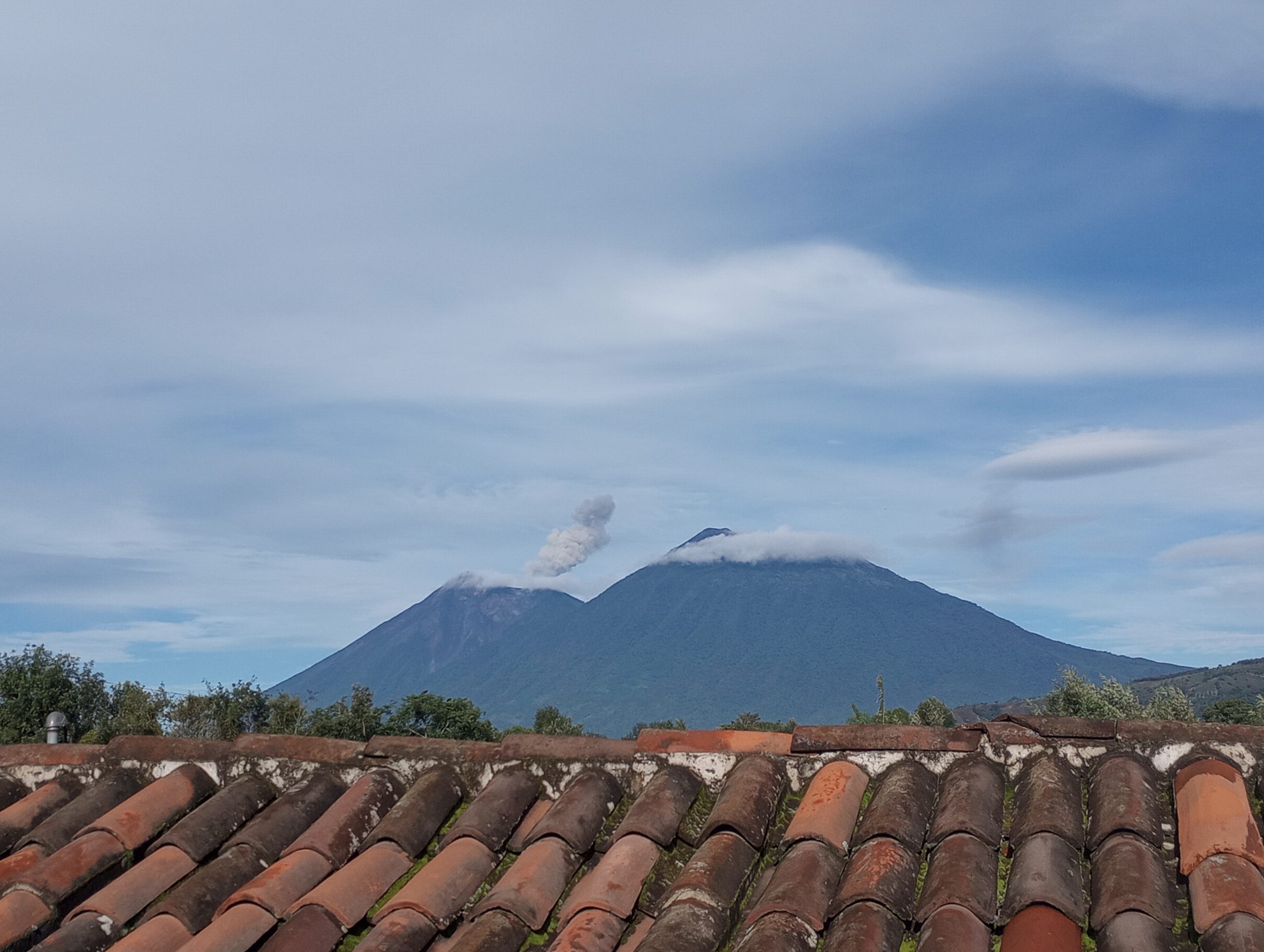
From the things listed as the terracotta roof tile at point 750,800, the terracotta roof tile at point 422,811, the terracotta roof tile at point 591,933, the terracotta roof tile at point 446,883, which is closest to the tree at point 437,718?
the terracotta roof tile at point 422,811

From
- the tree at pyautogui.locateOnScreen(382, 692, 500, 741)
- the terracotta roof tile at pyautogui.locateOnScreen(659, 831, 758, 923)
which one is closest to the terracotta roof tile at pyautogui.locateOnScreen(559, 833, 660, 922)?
the terracotta roof tile at pyautogui.locateOnScreen(659, 831, 758, 923)

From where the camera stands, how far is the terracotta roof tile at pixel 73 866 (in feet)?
15.8

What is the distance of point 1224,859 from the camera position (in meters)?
3.97

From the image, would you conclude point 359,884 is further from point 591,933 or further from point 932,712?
point 932,712

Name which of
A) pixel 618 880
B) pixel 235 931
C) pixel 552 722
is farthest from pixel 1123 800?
pixel 552 722

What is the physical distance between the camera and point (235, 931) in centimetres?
429

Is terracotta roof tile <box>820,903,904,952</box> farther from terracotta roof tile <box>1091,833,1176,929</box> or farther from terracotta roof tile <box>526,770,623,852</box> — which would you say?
terracotta roof tile <box>526,770,623,852</box>

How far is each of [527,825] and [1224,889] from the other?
2.80 meters

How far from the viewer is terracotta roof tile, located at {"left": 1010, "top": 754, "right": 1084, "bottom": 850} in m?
4.34

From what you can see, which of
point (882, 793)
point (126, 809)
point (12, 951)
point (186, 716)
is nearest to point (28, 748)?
point (126, 809)

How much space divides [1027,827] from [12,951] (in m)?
4.17

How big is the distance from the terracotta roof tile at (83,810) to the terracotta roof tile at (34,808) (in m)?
0.09

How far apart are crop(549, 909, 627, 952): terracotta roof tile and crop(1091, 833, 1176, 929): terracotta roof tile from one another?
1.68 metres

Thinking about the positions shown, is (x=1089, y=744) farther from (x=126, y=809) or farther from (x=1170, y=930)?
(x=126, y=809)
